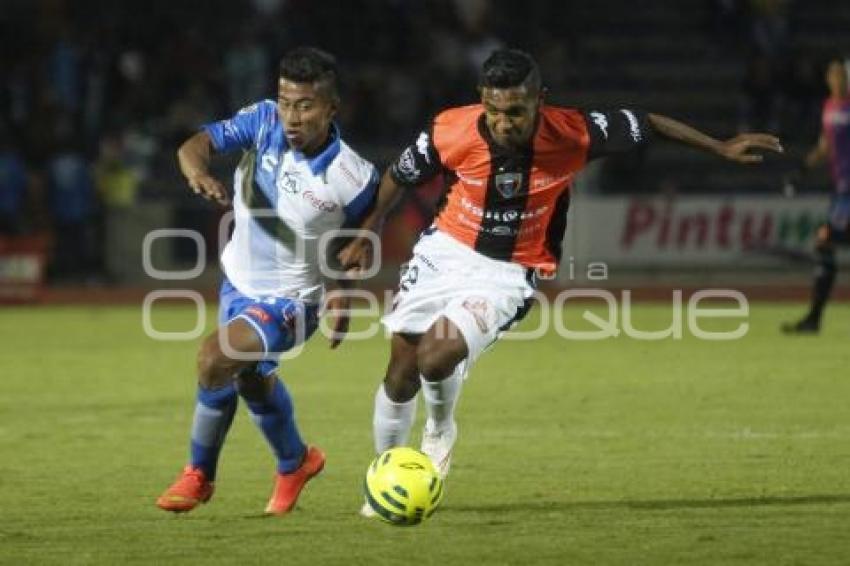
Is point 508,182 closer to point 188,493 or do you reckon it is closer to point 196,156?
point 196,156

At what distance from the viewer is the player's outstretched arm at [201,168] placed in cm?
772

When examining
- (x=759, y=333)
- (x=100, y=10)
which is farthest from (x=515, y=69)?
(x=100, y=10)

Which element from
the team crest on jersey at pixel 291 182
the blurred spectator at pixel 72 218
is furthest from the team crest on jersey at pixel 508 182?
the blurred spectator at pixel 72 218

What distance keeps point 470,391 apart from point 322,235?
4.75m

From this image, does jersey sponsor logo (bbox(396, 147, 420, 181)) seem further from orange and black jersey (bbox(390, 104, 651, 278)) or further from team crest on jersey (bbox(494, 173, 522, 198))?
team crest on jersey (bbox(494, 173, 522, 198))

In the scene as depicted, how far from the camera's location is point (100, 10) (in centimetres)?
2442

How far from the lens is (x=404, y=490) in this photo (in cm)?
767

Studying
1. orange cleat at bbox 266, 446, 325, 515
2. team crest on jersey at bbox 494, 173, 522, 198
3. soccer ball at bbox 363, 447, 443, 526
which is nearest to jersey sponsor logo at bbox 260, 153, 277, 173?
team crest on jersey at bbox 494, 173, 522, 198

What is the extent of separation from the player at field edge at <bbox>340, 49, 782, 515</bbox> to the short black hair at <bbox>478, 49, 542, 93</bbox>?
0.15ft

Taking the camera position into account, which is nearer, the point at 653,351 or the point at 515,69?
the point at 515,69

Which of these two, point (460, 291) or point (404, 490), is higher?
point (460, 291)

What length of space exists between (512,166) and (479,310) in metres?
0.63

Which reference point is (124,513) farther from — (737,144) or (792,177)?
(792,177)

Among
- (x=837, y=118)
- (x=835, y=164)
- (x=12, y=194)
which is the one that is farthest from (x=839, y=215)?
(x=12, y=194)
